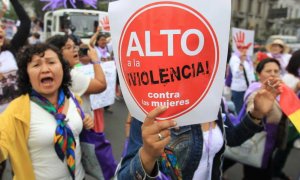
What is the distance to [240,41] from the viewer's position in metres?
5.45

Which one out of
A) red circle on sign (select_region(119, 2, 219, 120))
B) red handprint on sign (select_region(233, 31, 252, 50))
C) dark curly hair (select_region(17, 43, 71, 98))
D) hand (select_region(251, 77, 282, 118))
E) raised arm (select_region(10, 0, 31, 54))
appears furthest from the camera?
red handprint on sign (select_region(233, 31, 252, 50))

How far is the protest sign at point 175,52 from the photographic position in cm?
93

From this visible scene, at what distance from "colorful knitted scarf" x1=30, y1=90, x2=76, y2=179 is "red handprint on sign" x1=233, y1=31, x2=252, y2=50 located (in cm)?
390

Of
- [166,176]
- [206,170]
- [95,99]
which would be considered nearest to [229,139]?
[206,170]

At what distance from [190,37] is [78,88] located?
212cm

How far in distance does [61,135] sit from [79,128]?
190 mm

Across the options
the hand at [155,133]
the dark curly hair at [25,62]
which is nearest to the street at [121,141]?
the dark curly hair at [25,62]

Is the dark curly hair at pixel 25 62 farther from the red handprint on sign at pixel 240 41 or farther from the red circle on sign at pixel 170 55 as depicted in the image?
the red handprint on sign at pixel 240 41

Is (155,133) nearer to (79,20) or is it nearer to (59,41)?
(59,41)

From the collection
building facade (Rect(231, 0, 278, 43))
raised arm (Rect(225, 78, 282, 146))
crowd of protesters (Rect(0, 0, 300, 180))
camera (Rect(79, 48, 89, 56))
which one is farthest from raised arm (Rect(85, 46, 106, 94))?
building facade (Rect(231, 0, 278, 43))

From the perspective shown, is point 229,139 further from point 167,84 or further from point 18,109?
point 18,109

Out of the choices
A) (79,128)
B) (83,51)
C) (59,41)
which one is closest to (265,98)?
(79,128)

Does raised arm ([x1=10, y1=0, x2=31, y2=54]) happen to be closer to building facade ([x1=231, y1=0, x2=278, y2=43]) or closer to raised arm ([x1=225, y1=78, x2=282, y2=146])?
raised arm ([x1=225, y1=78, x2=282, y2=146])

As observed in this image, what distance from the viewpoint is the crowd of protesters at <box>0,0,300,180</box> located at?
1252 millimetres
